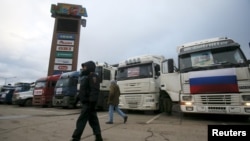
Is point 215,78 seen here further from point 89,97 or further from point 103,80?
point 103,80

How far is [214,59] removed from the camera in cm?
702

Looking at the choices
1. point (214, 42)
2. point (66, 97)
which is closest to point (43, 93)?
point (66, 97)

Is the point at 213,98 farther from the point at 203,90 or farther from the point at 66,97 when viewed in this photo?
the point at 66,97

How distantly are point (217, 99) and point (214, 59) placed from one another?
1548mm

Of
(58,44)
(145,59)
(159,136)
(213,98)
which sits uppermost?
(58,44)

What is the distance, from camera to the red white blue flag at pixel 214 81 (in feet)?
20.8

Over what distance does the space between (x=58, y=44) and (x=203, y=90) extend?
120ft

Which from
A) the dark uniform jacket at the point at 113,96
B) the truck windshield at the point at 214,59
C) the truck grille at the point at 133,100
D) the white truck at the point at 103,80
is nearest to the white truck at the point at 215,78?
the truck windshield at the point at 214,59

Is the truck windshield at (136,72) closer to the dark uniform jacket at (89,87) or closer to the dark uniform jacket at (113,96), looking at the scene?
the dark uniform jacket at (113,96)

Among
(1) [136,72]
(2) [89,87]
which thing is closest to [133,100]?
(1) [136,72]

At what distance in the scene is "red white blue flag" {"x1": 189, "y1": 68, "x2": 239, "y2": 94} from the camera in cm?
635

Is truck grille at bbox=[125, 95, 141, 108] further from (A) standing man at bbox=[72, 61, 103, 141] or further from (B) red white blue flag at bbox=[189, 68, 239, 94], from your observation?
(A) standing man at bbox=[72, 61, 103, 141]

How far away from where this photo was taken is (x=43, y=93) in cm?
1568

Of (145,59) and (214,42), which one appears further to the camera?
(145,59)
